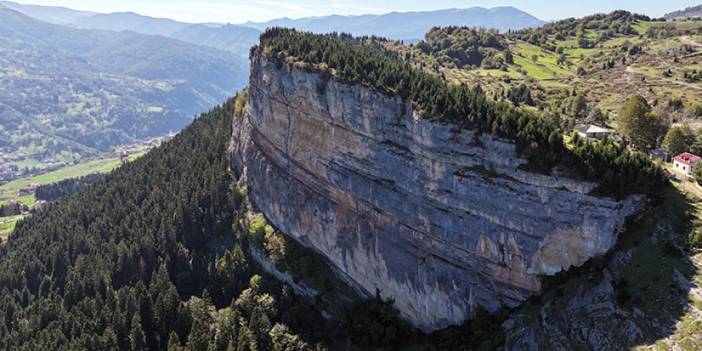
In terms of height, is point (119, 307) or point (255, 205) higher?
point (255, 205)

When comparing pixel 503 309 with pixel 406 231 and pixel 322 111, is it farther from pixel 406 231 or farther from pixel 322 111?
pixel 322 111

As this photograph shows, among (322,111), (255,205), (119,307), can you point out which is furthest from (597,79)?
(119,307)

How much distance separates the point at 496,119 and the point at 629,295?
21.3m

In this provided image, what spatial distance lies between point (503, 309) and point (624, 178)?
740 inches

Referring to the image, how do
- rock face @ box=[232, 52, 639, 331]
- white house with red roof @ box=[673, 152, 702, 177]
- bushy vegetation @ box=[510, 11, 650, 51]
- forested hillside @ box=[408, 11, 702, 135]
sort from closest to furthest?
rock face @ box=[232, 52, 639, 331] → white house with red roof @ box=[673, 152, 702, 177] → forested hillside @ box=[408, 11, 702, 135] → bushy vegetation @ box=[510, 11, 650, 51]

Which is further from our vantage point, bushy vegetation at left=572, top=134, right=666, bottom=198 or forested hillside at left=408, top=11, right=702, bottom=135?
forested hillside at left=408, top=11, right=702, bottom=135

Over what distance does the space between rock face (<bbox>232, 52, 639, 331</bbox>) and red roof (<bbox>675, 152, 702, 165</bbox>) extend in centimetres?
1432

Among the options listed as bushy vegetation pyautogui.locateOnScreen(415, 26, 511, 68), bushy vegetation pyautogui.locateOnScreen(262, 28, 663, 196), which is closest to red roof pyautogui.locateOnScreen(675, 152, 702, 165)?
bushy vegetation pyautogui.locateOnScreen(262, 28, 663, 196)

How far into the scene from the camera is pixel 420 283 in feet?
211

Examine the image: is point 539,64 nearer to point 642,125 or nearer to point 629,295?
point 642,125

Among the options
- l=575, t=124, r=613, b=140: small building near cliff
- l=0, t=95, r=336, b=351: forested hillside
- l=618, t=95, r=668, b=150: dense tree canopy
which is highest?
l=618, t=95, r=668, b=150: dense tree canopy

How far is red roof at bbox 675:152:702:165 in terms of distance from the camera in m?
59.8

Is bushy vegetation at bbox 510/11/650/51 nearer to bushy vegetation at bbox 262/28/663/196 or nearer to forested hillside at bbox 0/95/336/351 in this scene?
bushy vegetation at bbox 262/28/663/196

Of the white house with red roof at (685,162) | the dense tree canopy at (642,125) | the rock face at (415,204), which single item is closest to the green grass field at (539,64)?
the dense tree canopy at (642,125)
